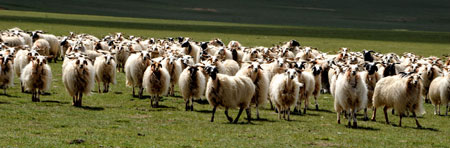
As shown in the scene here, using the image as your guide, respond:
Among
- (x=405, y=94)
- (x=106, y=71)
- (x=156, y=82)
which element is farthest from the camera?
(x=106, y=71)

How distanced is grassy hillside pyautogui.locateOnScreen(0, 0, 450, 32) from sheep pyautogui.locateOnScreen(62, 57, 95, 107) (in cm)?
8081

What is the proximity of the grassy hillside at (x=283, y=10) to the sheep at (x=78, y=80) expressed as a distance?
265ft

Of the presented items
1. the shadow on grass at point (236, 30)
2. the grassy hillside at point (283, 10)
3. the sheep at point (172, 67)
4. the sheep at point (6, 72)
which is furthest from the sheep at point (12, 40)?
the grassy hillside at point (283, 10)

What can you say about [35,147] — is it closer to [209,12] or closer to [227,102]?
[227,102]

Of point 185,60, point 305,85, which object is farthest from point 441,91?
point 185,60

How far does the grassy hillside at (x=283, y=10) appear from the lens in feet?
333

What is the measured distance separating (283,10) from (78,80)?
111 meters

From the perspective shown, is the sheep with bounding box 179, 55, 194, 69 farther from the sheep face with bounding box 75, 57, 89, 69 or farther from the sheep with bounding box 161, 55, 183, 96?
the sheep face with bounding box 75, 57, 89, 69

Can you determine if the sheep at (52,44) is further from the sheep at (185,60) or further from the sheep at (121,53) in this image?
the sheep at (185,60)

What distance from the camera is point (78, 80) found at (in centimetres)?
1658

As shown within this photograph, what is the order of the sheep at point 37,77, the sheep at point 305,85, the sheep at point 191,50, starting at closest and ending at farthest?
the sheep at point 37,77, the sheep at point 305,85, the sheep at point 191,50

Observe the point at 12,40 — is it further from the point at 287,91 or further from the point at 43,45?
the point at 287,91

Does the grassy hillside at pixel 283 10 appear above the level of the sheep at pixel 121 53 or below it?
above

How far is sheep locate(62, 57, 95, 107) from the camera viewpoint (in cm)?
1659
